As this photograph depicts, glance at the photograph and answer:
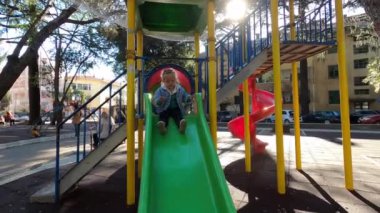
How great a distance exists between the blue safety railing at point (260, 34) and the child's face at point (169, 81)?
133cm

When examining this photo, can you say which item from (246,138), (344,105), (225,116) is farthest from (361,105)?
(344,105)

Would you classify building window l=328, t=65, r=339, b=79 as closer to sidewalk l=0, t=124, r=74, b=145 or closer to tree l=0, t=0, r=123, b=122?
sidewalk l=0, t=124, r=74, b=145

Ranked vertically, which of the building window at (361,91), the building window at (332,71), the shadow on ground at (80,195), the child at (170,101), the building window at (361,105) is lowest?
the shadow on ground at (80,195)

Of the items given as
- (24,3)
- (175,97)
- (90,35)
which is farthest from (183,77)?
(90,35)

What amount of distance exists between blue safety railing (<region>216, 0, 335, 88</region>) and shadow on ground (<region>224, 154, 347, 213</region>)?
207 cm

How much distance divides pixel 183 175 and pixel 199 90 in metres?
2.68

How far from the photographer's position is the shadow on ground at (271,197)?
191 inches

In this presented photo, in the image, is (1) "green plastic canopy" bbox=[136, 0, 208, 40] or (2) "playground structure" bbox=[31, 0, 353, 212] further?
(1) "green plastic canopy" bbox=[136, 0, 208, 40]

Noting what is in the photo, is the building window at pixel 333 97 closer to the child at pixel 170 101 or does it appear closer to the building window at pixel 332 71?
the building window at pixel 332 71

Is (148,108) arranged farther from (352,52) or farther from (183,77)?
(352,52)

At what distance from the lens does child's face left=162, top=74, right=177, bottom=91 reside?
5658 millimetres

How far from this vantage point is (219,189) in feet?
12.6

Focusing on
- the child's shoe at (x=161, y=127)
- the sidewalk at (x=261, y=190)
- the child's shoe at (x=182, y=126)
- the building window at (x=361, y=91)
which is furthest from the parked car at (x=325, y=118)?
the child's shoe at (x=161, y=127)

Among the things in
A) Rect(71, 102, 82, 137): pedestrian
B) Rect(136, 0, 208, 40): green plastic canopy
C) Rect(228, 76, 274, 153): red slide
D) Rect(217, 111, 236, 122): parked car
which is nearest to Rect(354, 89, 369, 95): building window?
Rect(217, 111, 236, 122): parked car
